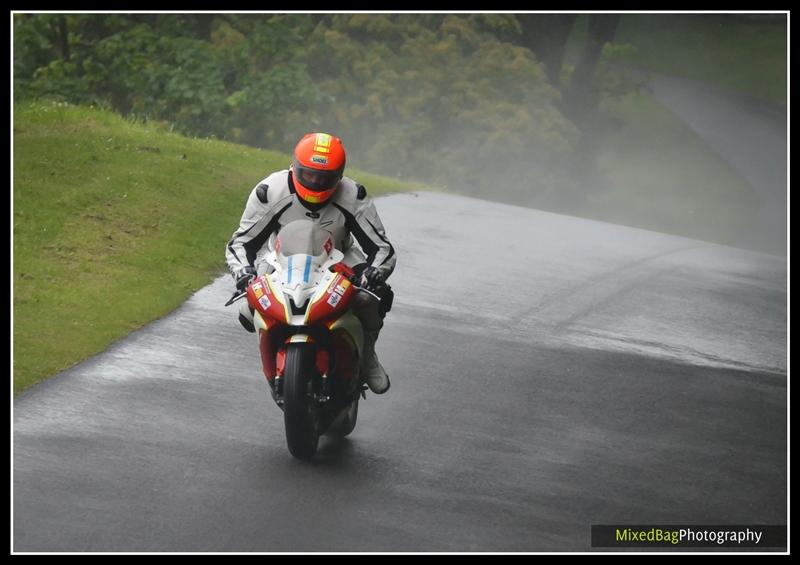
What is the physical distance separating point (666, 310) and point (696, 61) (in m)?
46.1

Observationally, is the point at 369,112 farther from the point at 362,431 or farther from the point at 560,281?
the point at 362,431

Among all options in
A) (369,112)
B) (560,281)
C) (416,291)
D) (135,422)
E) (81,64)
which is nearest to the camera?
(135,422)

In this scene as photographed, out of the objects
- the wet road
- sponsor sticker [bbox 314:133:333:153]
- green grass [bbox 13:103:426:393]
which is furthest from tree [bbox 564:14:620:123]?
sponsor sticker [bbox 314:133:333:153]

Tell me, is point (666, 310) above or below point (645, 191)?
above

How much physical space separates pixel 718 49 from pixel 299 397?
55.2 meters

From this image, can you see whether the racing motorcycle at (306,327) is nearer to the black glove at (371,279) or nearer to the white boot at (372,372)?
the black glove at (371,279)

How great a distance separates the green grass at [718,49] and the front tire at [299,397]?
48.3 meters

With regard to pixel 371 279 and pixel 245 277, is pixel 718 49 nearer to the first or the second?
pixel 371 279

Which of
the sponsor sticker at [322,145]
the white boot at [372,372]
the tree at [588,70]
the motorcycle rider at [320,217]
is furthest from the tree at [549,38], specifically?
the sponsor sticker at [322,145]

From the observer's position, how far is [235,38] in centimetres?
3281

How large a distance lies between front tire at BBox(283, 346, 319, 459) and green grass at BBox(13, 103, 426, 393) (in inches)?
92.1

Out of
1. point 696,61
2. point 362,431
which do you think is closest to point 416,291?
point 362,431

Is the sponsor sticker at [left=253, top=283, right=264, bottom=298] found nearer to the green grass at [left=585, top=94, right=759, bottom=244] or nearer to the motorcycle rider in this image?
the motorcycle rider

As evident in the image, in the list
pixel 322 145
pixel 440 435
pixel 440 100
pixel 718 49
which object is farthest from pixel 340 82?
pixel 718 49
